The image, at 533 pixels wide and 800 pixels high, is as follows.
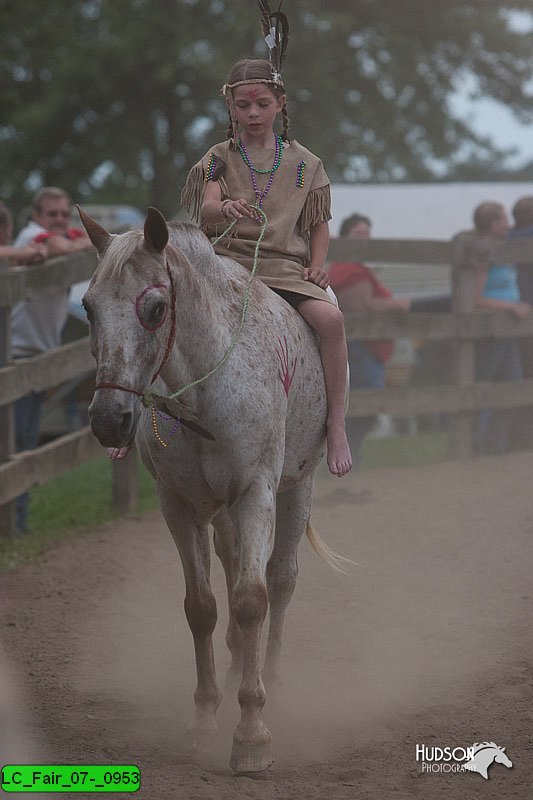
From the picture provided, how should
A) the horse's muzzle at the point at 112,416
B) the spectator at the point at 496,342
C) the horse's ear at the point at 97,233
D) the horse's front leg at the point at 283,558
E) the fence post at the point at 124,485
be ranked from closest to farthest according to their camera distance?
the horse's muzzle at the point at 112,416 → the horse's ear at the point at 97,233 → the horse's front leg at the point at 283,558 → the fence post at the point at 124,485 → the spectator at the point at 496,342

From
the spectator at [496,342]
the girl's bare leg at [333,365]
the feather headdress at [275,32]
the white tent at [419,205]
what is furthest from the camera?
the white tent at [419,205]

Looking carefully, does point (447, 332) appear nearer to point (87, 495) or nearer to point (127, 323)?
point (87, 495)

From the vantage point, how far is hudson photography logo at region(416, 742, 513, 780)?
3.85 meters

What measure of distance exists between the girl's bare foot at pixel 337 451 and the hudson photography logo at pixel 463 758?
1145 millimetres

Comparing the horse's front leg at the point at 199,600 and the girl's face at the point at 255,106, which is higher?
the girl's face at the point at 255,106

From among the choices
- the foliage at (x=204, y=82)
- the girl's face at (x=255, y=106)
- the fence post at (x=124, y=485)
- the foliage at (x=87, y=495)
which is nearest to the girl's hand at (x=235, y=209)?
the girl's face at (x=255, y=106)

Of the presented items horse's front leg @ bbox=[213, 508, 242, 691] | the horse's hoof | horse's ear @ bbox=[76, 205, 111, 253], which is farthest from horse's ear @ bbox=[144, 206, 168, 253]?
the horse's hoof

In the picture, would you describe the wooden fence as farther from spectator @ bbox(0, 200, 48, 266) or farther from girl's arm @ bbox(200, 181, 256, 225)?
girl's arm @ bbox(200, 181, 256, 225)

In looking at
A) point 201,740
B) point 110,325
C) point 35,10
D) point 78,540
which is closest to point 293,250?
point 110,325

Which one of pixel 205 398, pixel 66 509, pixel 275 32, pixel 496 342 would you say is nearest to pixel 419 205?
pixel 496 342

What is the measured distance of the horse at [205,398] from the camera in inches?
142

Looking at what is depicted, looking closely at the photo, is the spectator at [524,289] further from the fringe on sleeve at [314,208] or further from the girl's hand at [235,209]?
the girl's hand at [235,209]

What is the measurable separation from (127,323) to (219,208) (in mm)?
899

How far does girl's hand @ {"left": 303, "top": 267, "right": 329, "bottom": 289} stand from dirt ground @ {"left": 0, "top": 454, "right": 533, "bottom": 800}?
A: 1.67 metres
